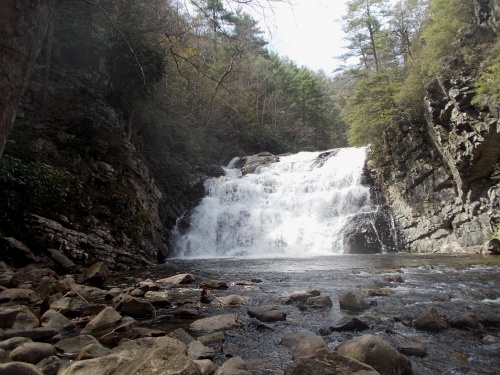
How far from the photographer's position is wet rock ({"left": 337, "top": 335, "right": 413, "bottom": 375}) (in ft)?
9.71

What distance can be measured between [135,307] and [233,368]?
8.66 feet

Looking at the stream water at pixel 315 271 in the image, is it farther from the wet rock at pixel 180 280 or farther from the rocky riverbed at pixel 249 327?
the wet rock at pixel 180 280

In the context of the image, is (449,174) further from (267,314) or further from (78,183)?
(78,183)

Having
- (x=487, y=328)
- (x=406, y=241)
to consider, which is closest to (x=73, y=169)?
(x=487, y=328)

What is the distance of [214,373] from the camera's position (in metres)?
2.72

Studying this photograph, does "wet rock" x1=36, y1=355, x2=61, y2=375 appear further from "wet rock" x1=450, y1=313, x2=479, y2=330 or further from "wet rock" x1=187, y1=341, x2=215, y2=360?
"wet rock" x1=450, y1=313, x2=479, y2=330

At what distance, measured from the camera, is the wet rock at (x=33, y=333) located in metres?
3.50

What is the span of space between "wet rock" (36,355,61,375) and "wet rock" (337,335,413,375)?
7.96 feet

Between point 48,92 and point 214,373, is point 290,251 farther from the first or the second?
point 214,373

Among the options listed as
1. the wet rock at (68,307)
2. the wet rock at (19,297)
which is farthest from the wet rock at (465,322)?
Answer: the wet rock at (19,297)

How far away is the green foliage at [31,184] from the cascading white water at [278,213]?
309 inches

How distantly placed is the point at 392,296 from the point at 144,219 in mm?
9124

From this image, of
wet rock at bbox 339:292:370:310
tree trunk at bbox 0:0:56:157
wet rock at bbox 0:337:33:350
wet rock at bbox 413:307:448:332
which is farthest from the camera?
wet rock at bbox 339:292:370:310

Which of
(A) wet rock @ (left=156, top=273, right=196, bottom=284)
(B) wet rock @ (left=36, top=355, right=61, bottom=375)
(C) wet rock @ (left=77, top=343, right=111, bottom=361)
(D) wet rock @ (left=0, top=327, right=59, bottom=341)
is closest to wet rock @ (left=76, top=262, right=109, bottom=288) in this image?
(A) wet rock @ (left=156, top=273, right=196, bottom=284)
